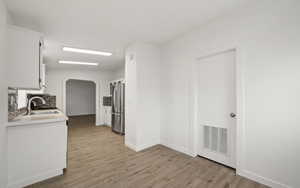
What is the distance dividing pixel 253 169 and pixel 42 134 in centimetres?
343

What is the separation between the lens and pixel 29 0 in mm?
1931

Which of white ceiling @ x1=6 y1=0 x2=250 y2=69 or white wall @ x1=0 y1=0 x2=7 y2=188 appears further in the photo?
white ceiling @ x1=6 y1=0 x2=250 y2=69

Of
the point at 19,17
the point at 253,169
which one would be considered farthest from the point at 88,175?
the point at 19,17

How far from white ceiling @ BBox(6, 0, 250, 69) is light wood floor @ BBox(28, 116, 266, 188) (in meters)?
2.80

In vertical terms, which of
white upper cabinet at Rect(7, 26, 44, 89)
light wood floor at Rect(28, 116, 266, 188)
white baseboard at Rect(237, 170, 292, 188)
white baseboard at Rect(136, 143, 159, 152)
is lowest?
light wood floor at Rect(28, 116, 266, 188)

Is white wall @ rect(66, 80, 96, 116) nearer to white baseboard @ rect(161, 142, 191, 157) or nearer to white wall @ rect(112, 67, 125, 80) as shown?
white wall @ rect(112, 67, 125, 80)

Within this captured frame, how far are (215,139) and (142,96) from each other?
191 cm

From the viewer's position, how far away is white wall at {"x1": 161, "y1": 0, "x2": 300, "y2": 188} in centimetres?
173

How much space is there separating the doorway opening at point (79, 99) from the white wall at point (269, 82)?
9537 mm

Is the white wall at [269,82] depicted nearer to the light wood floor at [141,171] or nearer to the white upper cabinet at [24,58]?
the light wood floor at [141,171]

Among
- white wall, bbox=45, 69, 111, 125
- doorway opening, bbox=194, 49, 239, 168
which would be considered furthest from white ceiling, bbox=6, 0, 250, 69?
white wall, bbox=45, 69, 111, 125

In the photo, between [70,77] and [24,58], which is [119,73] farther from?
[24,58]

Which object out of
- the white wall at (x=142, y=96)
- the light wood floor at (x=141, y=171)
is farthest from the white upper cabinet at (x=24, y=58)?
the white wall at (x=142, y=96)

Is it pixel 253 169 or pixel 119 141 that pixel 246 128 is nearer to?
pixel 253 169
